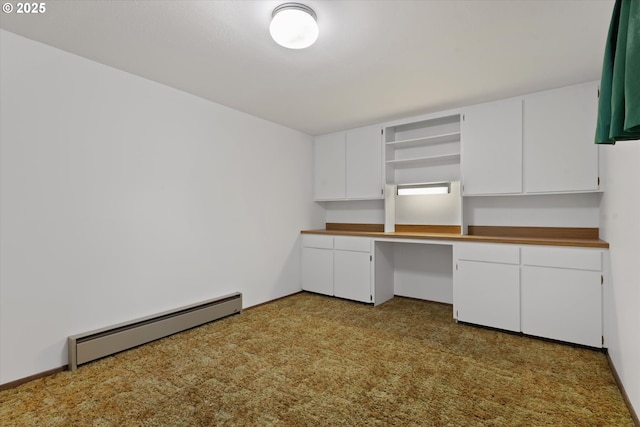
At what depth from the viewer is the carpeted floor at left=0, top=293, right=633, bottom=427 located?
185cm

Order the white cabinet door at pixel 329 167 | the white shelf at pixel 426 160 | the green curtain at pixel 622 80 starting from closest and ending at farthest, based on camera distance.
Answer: the green curtain at pixel 622 80 → the white shelf at pixel 426 160 → the white cabinet door at pixel 329 167

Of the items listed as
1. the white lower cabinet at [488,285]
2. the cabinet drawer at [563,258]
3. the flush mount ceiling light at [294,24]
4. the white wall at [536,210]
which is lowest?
the white lower cabinet at [488,285]

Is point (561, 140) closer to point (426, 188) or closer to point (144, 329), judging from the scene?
point (426, 188)

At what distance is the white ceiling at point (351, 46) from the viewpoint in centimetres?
195

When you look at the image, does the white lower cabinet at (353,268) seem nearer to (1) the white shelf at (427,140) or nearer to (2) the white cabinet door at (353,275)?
(2) the white cabinet door at (353,275)

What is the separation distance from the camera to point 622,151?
84.4 inches

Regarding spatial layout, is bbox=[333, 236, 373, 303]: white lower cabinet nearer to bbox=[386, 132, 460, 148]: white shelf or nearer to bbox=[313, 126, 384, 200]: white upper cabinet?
bbox=[313, 126, 384, 200]: white upper cabinet

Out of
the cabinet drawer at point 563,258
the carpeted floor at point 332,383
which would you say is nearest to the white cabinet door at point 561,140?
the cabinet drawer at point 563,258

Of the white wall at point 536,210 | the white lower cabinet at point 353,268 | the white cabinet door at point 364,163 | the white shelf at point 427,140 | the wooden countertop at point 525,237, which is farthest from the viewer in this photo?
the white cabinet door at point 364,163

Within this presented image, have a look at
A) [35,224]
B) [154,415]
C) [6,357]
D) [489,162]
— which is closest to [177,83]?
[35,224]

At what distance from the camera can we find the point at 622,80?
3.37 feet

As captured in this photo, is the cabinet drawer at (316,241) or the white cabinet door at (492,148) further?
the cabinet drawer at (316,241)

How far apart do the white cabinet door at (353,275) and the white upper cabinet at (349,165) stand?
867mm

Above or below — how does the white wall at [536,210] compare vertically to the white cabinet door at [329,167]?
Result: below
